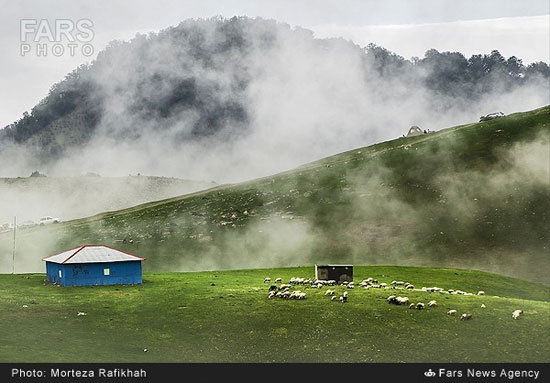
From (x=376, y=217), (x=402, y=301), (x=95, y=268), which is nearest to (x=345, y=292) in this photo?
(x=402, y=301)

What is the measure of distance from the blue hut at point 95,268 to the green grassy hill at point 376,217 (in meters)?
44.1

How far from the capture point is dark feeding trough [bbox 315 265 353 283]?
72.9 metres

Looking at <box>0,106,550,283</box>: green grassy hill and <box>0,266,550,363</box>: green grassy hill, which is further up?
<box>0,106,550,283</box>: green grassy hill

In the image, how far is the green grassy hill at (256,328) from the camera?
4506 cm
